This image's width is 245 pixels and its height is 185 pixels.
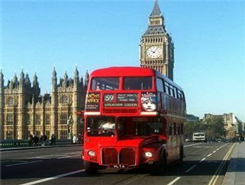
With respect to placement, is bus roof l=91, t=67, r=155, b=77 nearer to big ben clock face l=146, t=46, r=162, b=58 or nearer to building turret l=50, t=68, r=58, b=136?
building turret l=50, t=68, r=58, b=136

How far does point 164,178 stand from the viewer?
15.3 m

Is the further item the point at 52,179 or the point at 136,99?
the point at 136,99

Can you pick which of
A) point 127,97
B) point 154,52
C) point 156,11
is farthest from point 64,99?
point 127,97

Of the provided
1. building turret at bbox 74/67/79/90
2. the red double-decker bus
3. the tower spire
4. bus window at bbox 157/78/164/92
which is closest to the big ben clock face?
the tower spire

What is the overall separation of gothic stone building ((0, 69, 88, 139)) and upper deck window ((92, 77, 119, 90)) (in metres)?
99.8

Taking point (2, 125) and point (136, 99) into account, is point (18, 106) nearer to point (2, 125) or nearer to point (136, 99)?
point (2, 125)

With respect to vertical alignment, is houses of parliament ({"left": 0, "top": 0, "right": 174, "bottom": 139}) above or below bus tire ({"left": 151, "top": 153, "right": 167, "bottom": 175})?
above

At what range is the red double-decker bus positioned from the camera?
15.6 meters

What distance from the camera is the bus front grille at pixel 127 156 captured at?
1548 cm

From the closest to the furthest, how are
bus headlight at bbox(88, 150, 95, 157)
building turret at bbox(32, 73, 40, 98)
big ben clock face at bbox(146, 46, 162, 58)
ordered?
1. bus headlight at bbox(88, 150, 95, 157)
2. building turret at bbox(32, 73, 40, 98)
3. big ben clock face at bbox(146, 46, 162, 58)

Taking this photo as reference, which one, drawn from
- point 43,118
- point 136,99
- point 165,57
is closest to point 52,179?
point 136,99

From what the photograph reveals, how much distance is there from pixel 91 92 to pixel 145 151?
2.77 m

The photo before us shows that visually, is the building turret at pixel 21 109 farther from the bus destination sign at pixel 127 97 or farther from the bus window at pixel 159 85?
the bus destination sign at pixel 127 97

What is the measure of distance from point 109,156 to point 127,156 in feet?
1.96
